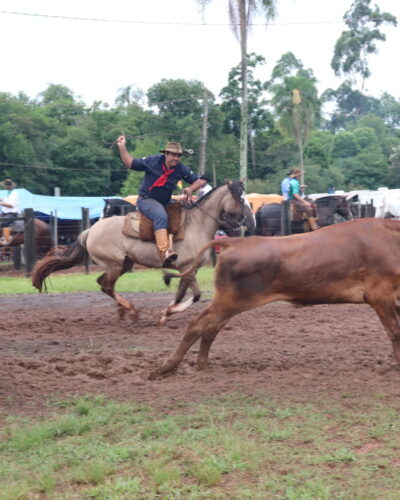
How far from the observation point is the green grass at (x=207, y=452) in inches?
162

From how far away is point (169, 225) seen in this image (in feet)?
33.7

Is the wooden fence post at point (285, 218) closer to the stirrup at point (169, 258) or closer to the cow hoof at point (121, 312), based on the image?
the stirrup at point (169, 258)

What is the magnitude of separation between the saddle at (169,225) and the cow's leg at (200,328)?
3.76 meters

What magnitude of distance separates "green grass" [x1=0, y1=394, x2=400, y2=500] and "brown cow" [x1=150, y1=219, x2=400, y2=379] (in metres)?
1.04

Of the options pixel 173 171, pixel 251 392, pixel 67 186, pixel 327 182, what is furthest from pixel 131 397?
pixel 327 182

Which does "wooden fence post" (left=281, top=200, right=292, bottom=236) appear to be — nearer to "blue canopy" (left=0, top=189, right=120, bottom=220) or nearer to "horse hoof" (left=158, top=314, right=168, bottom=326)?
"blue canopy" (left=0, top=189, right=120, bottom=220)

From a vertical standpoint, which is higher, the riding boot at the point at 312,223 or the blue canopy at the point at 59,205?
the blue canopy at the point at 59,205

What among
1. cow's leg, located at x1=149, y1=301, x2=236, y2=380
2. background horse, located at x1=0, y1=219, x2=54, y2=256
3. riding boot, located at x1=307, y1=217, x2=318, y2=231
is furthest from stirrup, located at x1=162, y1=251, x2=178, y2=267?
riding boot, located at x1=307, y1=217, x2=318, y2=231

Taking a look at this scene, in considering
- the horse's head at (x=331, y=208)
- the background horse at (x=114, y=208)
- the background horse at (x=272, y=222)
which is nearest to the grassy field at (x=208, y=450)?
the background horse at (x=272, y=222)

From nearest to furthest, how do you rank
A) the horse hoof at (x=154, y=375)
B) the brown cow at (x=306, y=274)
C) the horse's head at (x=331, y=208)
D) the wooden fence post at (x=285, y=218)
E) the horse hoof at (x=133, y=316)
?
the brown cow at (x=306, y=274) → the horse hoof at (x=154, y=375) → the horse hoof at (x=133, y=316) → the wooden fence post at (x=285, y=218) → the horse's head at (x=331, y=208)

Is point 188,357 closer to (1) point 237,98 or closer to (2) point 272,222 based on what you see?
(2) point 272,222

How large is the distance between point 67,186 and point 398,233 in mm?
42069

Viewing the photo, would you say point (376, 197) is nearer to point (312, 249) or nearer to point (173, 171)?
point (173, 171)

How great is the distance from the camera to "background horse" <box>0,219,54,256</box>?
1894cm
